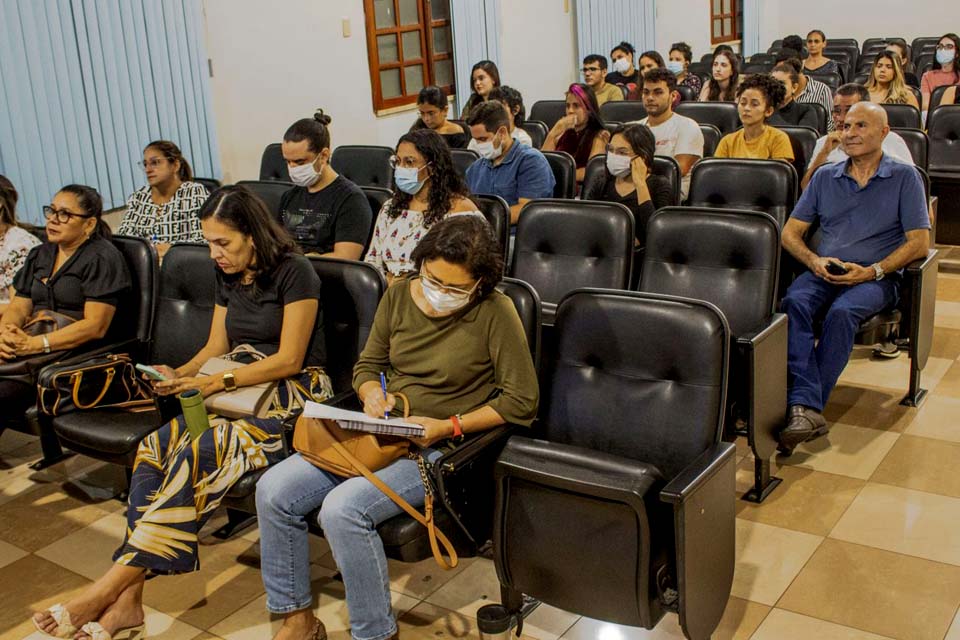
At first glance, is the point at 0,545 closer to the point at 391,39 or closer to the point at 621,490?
the point at 621,490

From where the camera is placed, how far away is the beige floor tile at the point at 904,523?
3.00 m

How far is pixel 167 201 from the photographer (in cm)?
475

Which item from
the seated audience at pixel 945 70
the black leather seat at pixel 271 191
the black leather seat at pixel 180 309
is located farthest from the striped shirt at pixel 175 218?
the seated audience at pixel 945 70

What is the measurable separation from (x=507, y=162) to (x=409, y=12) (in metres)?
4.22

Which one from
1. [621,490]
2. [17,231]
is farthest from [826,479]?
[17,231]

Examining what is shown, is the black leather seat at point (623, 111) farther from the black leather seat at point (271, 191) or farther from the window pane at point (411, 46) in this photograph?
the black leather seat at point (271, 191)

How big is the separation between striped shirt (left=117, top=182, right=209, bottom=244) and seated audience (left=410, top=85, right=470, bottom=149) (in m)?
1.74

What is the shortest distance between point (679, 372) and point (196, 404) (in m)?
1.33

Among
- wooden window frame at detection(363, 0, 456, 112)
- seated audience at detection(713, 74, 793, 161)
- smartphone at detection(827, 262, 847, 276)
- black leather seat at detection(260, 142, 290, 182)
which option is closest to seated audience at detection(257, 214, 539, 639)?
smartphone at detection(827, 262, 847, 276)

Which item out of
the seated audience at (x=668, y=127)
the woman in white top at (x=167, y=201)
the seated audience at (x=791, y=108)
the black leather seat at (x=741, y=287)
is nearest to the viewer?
the black leather seat at (x=741, y=287)

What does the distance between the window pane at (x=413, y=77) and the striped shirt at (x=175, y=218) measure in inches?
165

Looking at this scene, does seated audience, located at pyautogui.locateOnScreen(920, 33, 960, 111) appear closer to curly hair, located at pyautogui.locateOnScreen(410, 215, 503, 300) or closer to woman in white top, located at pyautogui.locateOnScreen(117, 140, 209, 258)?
woman in white top, located at pyautogui.locateOnScreen(117, 140, 209, 258)

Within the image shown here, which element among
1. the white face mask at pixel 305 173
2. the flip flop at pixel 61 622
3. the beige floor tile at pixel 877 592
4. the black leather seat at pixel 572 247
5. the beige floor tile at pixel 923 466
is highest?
the white face mask at pixel 305 173

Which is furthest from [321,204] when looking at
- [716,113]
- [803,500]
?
[716,113]
